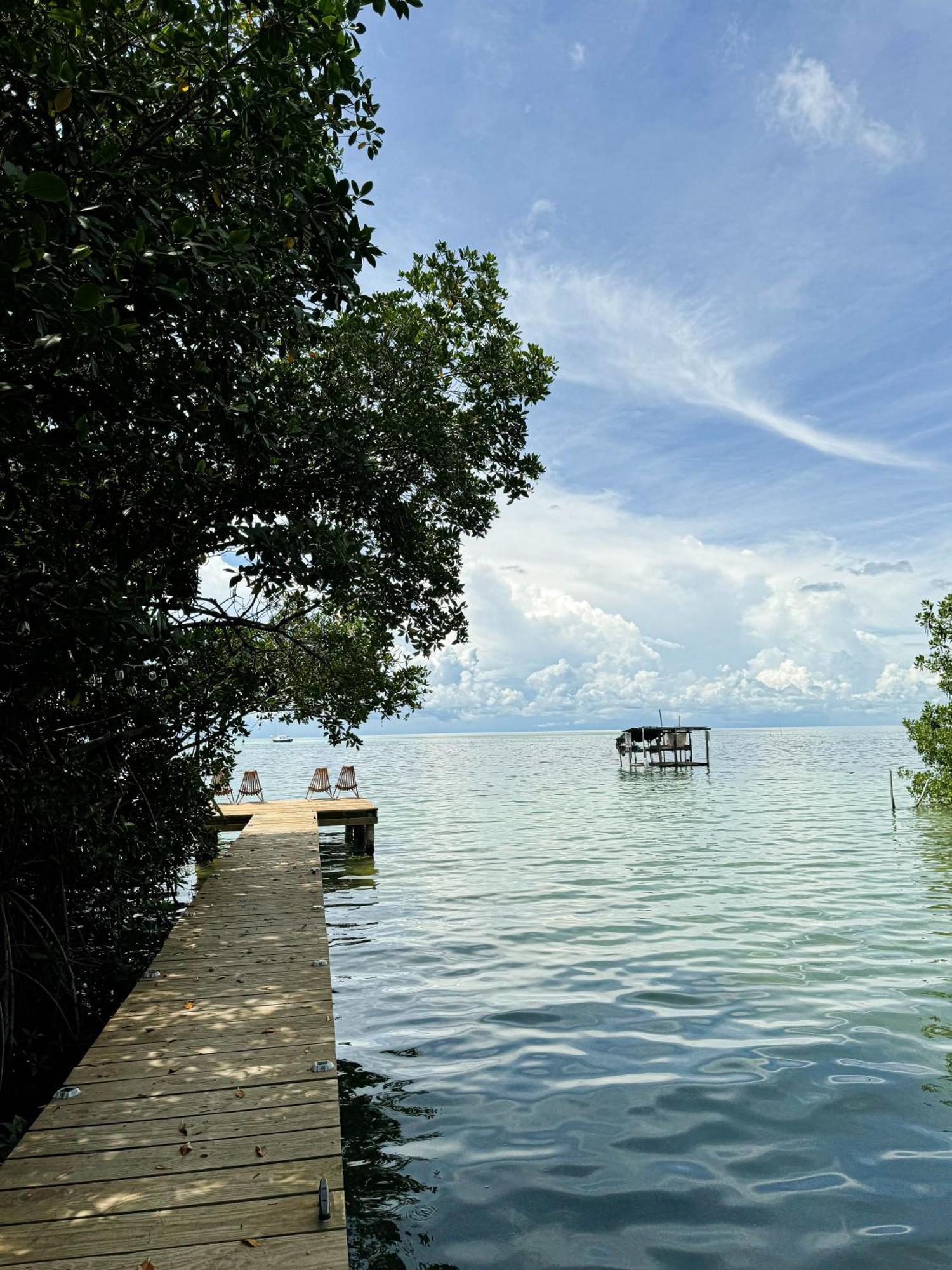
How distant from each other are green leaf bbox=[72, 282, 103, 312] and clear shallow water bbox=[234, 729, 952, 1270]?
15.3ft

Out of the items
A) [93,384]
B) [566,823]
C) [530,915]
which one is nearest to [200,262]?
[93,384]

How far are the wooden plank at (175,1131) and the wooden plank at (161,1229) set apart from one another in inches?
23.6

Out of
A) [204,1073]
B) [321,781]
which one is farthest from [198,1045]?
[321,781]

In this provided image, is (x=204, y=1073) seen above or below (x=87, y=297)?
below

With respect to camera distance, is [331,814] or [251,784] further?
[251,784]

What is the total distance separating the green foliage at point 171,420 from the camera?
4.44 m

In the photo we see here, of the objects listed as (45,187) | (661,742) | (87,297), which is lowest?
(661,742)

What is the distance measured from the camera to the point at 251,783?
84.8 feet

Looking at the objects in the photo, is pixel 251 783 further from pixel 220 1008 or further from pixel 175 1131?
pixel 175 1131

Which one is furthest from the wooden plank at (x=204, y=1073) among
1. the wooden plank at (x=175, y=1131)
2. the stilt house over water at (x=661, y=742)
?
the stilt house over water at (x=661, y=742)

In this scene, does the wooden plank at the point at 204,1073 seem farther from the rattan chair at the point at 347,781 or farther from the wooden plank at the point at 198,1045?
the rattan chair at the point at 347,781

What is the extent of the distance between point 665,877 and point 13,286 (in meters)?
13.9

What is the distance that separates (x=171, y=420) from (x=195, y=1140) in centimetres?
403

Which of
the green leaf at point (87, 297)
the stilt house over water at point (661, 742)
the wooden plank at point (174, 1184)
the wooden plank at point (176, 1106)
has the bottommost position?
the stilt house over water at point (661, 742)
